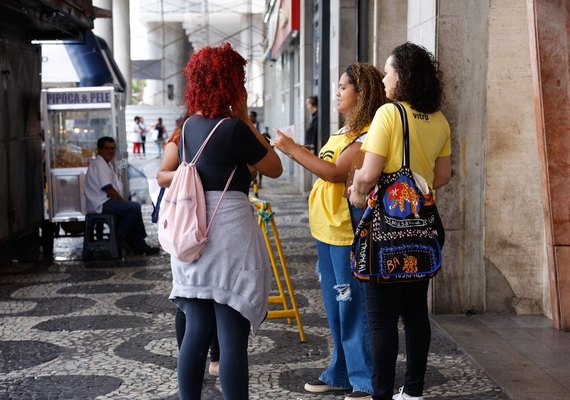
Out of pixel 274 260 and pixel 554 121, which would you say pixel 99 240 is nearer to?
pixel 274 260

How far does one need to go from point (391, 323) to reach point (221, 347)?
0.84m

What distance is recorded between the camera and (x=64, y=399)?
4660 mm

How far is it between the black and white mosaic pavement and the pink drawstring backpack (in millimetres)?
1383

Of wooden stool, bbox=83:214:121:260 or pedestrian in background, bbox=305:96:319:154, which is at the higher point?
pedestrian in background, bbox=305:96:319:154

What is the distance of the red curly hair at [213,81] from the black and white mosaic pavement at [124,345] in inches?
72.1

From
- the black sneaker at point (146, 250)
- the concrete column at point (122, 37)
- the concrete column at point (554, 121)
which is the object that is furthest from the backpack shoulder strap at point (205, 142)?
the concrete column at point (122, 37)

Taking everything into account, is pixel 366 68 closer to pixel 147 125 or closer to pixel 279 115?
pixel 279 115

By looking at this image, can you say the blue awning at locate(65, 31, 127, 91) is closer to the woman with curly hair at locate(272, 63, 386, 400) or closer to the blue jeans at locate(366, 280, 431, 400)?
the woman with curly hair at locate(272, 63, 386, 400)

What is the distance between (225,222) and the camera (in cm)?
367

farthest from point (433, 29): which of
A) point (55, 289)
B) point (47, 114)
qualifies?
point (47, 114)

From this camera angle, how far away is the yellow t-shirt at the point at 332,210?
4332 mm

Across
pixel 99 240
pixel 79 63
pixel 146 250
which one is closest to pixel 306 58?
pixel 79 63

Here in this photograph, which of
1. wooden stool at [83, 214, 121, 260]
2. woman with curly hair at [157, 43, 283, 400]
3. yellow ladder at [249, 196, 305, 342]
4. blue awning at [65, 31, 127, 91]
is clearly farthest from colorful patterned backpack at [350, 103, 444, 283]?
blue awning at [65, 31, 127, 91]

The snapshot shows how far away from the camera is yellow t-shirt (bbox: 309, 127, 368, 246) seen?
4.33 metres
